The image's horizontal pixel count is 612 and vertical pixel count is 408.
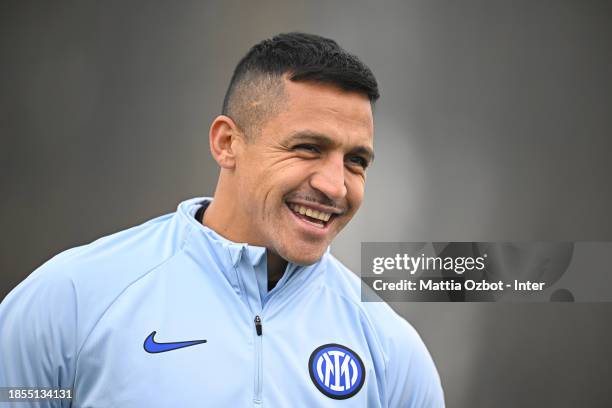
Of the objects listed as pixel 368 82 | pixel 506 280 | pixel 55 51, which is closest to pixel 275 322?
pixel 368 82

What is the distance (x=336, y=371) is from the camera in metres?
1.16

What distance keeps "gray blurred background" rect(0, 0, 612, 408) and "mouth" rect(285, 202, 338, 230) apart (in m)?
1.63

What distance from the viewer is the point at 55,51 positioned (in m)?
2.77

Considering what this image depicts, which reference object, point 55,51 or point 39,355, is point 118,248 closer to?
point 39,355

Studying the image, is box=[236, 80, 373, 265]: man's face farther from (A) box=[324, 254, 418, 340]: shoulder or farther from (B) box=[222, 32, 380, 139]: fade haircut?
(A) box=[324, 254, 418, 340]: shoulder

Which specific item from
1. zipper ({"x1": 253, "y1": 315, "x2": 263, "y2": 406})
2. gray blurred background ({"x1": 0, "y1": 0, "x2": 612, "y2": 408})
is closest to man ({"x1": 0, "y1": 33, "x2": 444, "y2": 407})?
zipper ({"x1": 253, "y1": 315, "x2": 263, "y2": 406})

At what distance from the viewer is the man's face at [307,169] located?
3.75 ft

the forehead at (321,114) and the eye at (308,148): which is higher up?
the forehead at (321,114)

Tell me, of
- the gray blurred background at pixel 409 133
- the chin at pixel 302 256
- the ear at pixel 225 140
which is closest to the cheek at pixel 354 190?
the chin at pixel 302 256

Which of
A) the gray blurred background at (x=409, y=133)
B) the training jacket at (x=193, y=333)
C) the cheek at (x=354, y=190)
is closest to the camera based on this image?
the training jacket at (x=193, y=333)

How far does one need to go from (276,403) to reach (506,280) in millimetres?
1921

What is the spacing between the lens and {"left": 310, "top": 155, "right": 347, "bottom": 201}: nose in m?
1.13

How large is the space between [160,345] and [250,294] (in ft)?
0.55

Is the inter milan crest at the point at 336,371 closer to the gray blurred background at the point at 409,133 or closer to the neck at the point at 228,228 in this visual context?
the neck at the point at 228,228
